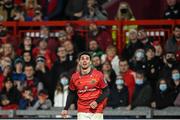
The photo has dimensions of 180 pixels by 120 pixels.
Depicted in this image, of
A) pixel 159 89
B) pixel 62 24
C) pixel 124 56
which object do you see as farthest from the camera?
pixel 62 24

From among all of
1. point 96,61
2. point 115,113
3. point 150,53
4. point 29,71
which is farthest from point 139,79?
point 29,71

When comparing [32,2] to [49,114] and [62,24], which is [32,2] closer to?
[62,24]

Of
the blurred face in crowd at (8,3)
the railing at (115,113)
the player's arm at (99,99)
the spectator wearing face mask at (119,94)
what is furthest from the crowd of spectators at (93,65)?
the player's arm at (99,99)

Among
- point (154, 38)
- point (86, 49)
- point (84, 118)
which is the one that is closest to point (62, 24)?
point (86, 49)

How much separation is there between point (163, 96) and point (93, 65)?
5.81 feet

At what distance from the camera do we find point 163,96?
1684cm

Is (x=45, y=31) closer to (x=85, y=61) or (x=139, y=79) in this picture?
(x=139, y=79)

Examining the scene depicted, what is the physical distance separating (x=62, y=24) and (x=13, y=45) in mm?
1299

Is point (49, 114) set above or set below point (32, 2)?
below

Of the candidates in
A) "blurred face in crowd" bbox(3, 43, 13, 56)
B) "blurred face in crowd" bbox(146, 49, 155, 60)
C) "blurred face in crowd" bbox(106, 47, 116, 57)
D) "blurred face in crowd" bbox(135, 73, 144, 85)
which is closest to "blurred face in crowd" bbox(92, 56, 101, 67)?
"blurred face in crowd" bbox(106, 47, 116, 57)

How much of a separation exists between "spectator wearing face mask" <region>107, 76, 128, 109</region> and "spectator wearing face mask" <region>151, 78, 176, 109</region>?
2.08ft

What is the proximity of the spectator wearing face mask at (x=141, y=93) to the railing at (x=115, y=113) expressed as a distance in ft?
0.38

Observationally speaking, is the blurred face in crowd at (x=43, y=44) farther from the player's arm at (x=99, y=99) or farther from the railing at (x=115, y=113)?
the player's arm at (x=99, y=99)

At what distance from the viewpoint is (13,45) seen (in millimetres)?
19125
